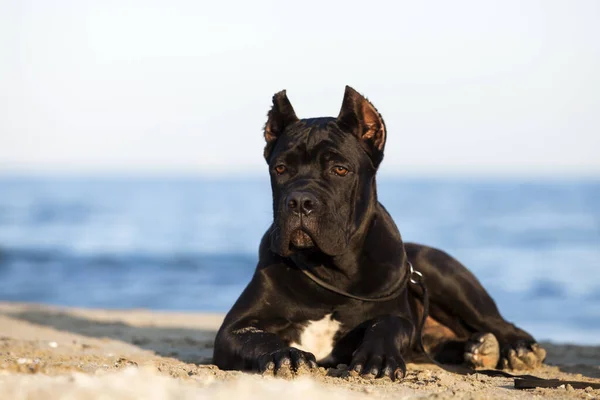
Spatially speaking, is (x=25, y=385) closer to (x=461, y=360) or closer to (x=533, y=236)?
(x=461, y=360)

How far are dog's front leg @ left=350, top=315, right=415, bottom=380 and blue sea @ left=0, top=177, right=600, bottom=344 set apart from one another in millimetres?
5750

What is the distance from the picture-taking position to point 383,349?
215 inches

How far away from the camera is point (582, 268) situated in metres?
19.4

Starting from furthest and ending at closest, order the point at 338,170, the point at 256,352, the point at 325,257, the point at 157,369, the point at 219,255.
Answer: the point at 219,255 → the point at 325,257 → the point at 338,170 → the point at 256,352 → the point at 157,369

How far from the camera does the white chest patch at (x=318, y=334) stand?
5.96m

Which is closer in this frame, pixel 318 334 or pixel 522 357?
pixel 318 334

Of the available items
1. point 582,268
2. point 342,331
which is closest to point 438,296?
point 342,331

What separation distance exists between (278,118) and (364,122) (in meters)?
0.59

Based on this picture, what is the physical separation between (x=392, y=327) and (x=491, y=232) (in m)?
23.6

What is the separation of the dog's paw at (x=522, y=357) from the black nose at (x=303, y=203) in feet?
6.81

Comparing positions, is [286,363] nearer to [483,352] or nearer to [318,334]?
[318,334]

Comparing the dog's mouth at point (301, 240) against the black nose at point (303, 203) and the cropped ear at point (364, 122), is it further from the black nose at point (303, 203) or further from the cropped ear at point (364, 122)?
the cropped ear at point (364, 122)

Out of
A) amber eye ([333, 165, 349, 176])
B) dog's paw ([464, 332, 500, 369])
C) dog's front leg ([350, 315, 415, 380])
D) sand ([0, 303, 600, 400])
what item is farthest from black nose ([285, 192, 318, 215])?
dog's paw ([464, 332, 500, 369])

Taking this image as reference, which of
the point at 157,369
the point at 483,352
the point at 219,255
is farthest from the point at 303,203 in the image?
the point at 219,255
